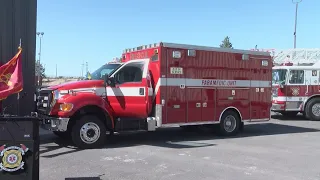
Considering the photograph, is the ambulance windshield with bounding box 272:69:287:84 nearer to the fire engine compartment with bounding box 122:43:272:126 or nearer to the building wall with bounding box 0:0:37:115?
the fire engine compartment with bounding box 122:43:272:126

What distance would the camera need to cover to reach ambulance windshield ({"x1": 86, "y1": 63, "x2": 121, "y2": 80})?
10.4 meters

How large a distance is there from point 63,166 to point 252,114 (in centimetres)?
696

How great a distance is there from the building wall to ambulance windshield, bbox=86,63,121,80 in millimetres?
1600

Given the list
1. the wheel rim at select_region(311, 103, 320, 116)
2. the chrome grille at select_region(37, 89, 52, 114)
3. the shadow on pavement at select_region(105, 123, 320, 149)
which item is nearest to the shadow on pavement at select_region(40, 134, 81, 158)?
the chrome grille at select_region(37, 89, 52, 114)

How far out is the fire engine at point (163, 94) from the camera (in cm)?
920

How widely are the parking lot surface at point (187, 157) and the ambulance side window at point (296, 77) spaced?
4.85m

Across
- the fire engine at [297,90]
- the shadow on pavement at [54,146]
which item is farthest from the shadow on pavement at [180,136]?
the fire engine at [297,90]

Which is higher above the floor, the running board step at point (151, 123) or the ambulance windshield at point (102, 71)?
the ambulance windshield at point (102, 71)

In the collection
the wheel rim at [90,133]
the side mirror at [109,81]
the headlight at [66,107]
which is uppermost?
the side mirror at [109,81]

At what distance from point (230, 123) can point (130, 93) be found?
3.73m

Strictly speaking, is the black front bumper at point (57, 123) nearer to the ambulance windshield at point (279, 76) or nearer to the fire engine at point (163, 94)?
the fire engine at point (163, 94)

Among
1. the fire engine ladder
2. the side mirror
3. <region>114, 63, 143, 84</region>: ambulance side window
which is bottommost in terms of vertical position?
the side mirror

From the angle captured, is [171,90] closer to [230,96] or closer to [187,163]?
[230,96]

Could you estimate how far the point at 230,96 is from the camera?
38.4 ft
